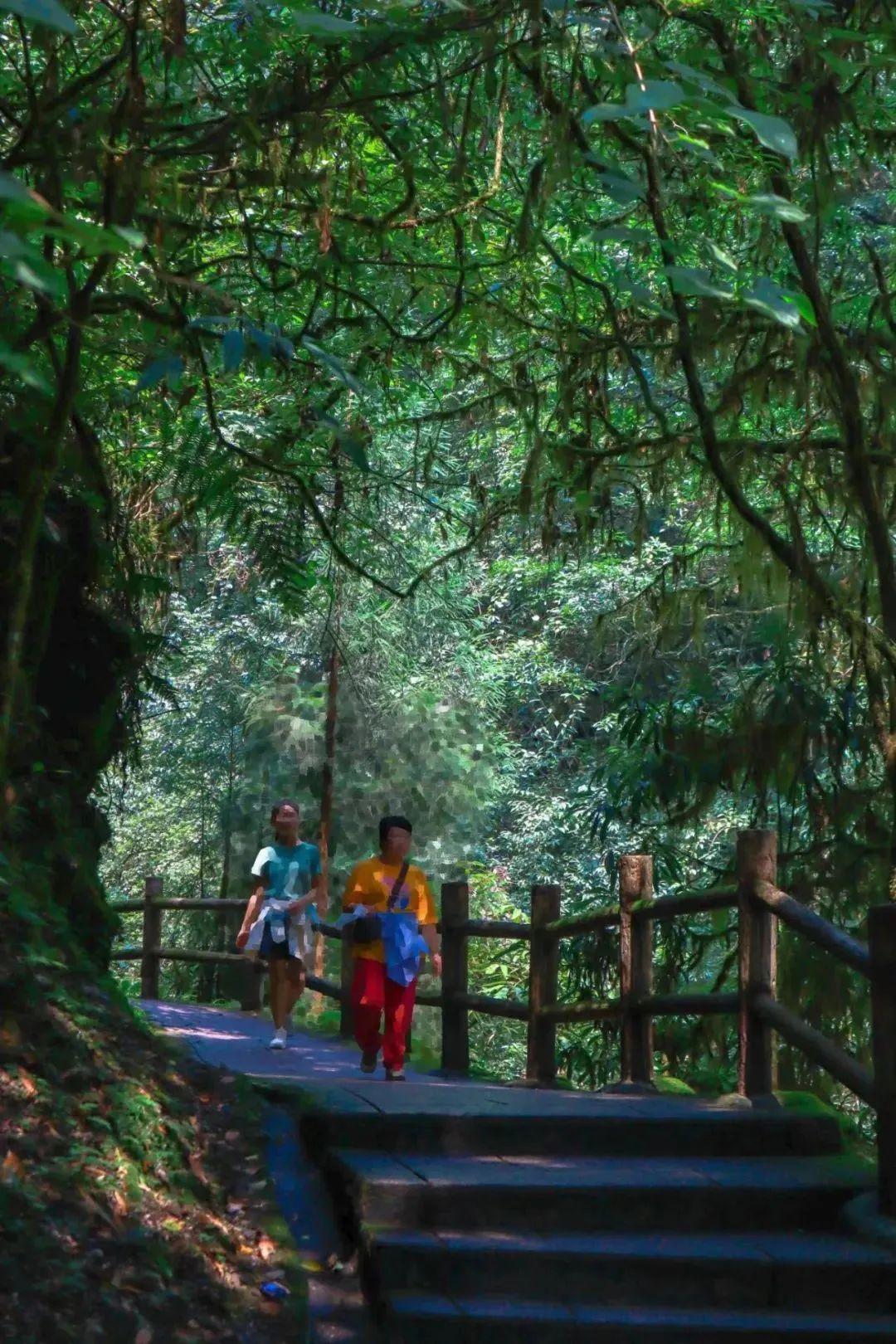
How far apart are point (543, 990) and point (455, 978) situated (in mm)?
1069

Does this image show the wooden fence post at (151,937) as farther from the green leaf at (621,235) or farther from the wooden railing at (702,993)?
the green leaf at (621,235)

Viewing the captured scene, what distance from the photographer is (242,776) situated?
25141 mm

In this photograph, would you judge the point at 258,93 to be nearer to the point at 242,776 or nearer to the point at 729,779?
the point at 729,779

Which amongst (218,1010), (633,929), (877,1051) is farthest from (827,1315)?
(218,1010)

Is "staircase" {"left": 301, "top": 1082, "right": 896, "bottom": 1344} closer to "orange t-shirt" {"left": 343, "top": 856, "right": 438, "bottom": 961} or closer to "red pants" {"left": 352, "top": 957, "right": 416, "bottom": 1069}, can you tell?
"red pants" {"left": 352, "top": 957, "right": 416, "bottom": 1069}

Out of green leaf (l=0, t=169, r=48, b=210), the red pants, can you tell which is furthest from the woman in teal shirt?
green leaf (l=0, t=169, r=48, b=210)

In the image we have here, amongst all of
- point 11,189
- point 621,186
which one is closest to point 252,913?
point 621,186

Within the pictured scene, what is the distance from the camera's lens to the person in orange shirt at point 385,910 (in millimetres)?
9992

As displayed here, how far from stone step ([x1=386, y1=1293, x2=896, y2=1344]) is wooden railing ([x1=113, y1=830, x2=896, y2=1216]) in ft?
2.64

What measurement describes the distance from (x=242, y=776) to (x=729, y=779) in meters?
14.2

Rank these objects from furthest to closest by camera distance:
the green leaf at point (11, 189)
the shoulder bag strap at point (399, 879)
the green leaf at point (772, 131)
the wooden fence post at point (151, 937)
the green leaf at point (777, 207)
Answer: the wooden fence post at point (151, 937) → the shoulder bag strap at point (399, 879) → the green leaf at point (777, 207) → the green leaf at point (772, 131) → the green leaf at point (11, 189)

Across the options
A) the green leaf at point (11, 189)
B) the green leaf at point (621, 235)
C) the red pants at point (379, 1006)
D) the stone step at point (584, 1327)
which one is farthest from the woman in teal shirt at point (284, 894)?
the green leaf at point (11, 189)

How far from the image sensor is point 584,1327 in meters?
6.07

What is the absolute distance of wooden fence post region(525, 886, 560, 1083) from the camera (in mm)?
11086
